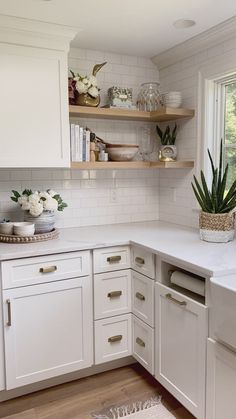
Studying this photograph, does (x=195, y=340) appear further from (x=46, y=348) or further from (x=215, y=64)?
(x=215, y=64)

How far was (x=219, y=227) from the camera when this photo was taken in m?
2.23

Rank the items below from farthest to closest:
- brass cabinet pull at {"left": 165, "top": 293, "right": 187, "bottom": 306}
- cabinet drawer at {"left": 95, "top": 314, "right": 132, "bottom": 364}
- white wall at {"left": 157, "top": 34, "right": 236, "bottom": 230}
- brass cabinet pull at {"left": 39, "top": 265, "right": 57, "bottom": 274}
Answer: white wall at {"left": 157, "top": 34, "right": 236, "bottom": 230}
cabinet drawer at {"left": 95, "top": 314, "right": 132, "bottom": 364}
brass cabinet pull at {"left": 39, "top": 265, "right": 57, "bottom": 274}
brass cabinet pull at {"left": 165, "top": 293, "right": 187, "bottom": 306}

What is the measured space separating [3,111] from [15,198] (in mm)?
585

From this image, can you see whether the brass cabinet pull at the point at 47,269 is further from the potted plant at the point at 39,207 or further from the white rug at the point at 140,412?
the white rug at the point at 140,412

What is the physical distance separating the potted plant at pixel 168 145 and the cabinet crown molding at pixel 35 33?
1.04 m

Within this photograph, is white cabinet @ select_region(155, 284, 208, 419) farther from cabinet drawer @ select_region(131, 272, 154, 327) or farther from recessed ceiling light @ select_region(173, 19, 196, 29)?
recessed ceiling light @ select_region(173, 19, 196, 29)

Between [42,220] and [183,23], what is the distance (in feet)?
5.10

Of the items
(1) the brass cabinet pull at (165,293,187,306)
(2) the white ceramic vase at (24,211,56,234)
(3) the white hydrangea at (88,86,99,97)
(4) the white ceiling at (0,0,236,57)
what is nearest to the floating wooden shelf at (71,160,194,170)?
(2) the white ceramic vase at (24,211,56,234)

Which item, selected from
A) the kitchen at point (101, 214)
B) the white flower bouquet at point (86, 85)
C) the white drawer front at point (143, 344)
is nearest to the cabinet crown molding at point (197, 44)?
the kitchen at point (101, 214)

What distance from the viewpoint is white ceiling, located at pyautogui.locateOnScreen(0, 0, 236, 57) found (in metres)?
1.93

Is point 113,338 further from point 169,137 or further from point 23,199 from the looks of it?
point 169,137

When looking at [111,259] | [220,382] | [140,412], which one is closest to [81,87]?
[111,259]

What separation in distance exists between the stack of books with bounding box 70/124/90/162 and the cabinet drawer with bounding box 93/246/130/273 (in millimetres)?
672

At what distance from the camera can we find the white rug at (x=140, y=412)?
6.38 feet
